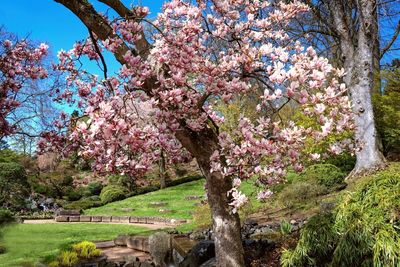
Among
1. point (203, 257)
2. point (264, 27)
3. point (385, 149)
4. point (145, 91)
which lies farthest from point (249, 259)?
point (385, 149)

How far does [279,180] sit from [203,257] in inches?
104

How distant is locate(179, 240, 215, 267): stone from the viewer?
6.29 m

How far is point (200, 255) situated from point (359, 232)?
9.81 ft

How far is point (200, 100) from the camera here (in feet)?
16.0

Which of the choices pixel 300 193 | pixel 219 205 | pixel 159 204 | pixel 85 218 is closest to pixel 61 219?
pixel 85 218

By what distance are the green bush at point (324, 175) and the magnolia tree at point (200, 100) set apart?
6.59m

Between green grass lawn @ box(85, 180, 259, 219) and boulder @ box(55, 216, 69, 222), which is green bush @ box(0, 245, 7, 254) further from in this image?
boulder @ box(55, 216, 69, 222)

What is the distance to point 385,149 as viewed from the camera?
1451 cm

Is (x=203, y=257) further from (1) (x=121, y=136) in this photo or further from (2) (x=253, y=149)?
(1) (x=121, y=136)

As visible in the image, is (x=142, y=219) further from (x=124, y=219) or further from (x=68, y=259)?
(x=68, y=259)

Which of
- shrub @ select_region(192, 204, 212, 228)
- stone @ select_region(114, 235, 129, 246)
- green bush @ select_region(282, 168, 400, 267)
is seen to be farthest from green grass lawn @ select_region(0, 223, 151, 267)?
green bush @ select_region(282, 168, 400, 267)

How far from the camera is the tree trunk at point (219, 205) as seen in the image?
5.16 m

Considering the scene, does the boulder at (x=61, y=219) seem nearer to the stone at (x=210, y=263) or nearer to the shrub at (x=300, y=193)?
the shrub at (x=300, y=193)

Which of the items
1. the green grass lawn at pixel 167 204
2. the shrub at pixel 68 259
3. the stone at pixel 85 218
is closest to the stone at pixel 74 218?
the stone at pixel 85 218
